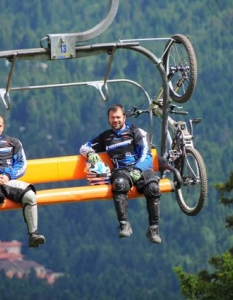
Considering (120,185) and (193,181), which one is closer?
(120,185)

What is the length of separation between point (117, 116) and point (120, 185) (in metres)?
0.70

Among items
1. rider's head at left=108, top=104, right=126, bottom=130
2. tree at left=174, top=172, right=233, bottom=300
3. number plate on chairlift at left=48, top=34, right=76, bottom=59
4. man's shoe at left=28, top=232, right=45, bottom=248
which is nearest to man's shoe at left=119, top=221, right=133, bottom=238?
man's shoe at left=28, top=232, right=45, bottom=248

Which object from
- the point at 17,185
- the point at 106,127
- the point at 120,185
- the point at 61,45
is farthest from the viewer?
the point at 106,127

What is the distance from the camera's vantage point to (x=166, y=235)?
15825cm

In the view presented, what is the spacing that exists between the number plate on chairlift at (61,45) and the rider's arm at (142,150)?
4.15 feet

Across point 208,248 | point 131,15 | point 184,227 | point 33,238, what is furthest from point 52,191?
point 131,15

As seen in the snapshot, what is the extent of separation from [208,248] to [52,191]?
446ft

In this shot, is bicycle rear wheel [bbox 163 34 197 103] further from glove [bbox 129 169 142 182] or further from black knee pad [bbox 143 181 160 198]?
black knee pad [bbox 143 181 160 198]

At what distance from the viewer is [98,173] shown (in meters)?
15.0

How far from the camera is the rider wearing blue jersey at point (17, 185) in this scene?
1420cm

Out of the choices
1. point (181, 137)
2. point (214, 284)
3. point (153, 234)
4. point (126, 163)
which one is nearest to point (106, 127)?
point (214, 284)

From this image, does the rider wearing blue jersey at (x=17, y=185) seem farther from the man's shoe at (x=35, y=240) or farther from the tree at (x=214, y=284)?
the tree at (x=214, y=284)

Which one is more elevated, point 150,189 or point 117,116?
point 117,116

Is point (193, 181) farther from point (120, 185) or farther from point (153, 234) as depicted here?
point (120, 185)
